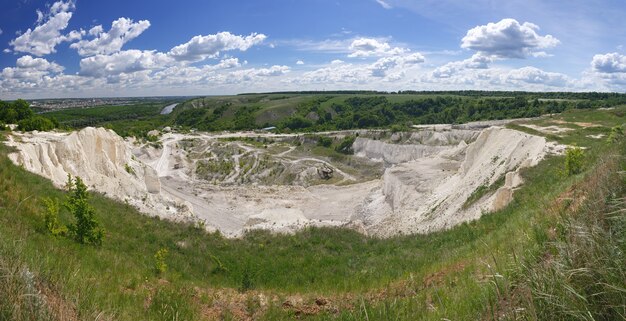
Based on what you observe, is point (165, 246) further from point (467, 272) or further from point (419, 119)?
point (419, 119)

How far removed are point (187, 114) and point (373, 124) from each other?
316 ft

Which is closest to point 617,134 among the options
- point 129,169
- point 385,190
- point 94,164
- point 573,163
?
point 573,163

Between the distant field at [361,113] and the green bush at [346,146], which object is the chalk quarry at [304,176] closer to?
the green bush at [346,146]

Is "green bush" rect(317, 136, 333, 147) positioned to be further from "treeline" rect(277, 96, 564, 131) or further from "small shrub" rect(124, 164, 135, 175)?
"small shrub" rect(124, 164, 135, 175)

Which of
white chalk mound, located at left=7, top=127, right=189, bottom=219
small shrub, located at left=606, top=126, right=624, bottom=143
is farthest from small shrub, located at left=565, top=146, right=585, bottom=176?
white chalk mound, located at left=7, top=127, right=189, bottom=219

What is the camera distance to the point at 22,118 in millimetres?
38500

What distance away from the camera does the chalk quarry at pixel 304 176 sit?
24906mm

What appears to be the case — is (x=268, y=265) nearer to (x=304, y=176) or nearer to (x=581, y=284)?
(x=581, y=284)

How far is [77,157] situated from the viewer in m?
28.5

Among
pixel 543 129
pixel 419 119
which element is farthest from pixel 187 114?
pixel 543 129

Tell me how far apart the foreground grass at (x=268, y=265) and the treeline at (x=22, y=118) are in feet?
63.7

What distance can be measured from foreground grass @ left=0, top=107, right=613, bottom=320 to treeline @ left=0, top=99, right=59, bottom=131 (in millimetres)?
19410

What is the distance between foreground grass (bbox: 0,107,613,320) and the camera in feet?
15.2

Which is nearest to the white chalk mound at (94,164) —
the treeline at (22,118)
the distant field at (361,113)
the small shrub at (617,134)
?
the treeline at (22,118)
